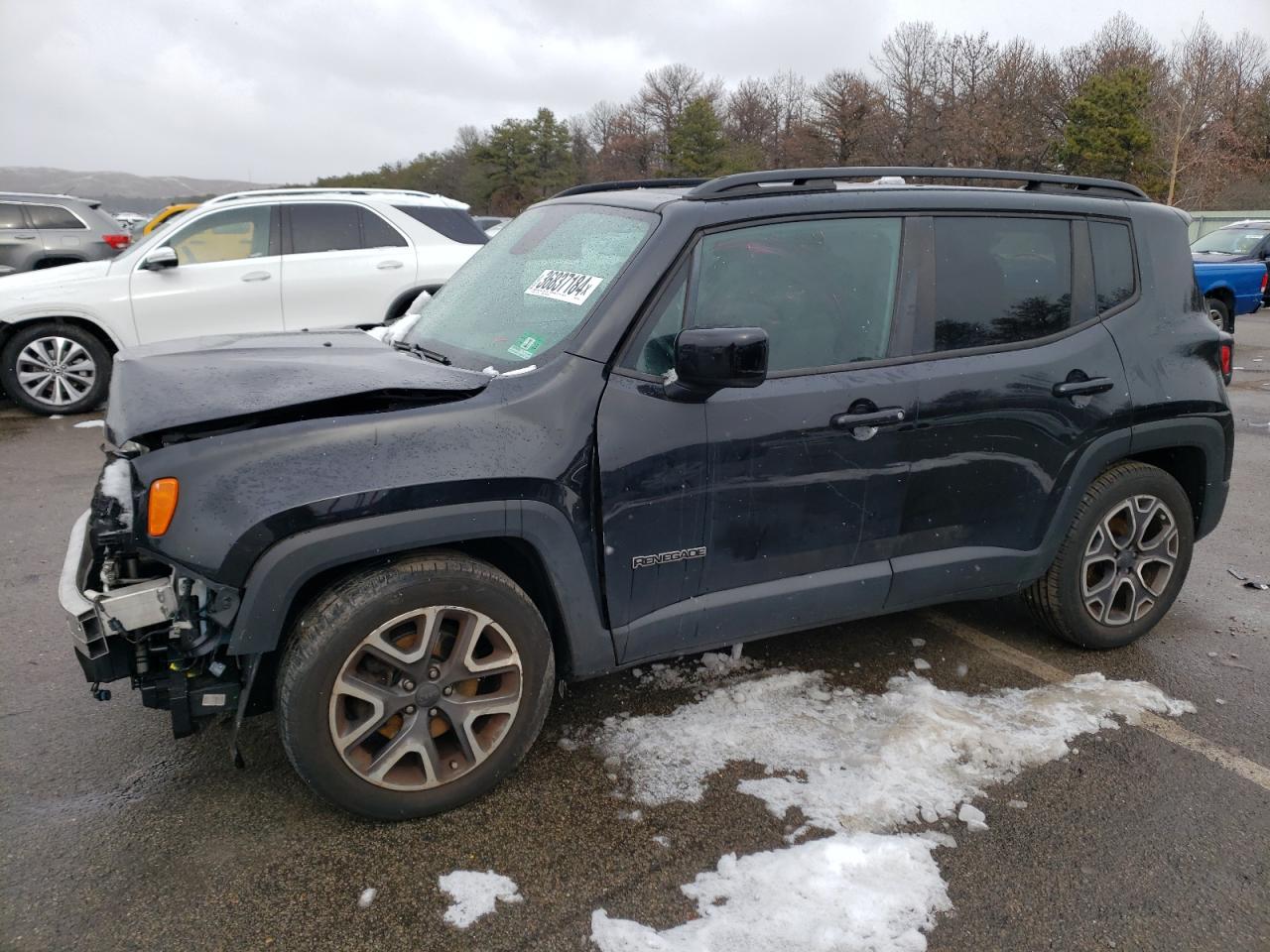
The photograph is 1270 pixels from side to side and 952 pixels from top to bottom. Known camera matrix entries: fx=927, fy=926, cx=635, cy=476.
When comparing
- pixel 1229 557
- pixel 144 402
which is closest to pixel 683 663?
pixel 144 402

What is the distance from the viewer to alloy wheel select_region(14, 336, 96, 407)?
8.25 m

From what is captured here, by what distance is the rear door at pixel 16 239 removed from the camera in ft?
40.4

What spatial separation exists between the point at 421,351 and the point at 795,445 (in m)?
1.40

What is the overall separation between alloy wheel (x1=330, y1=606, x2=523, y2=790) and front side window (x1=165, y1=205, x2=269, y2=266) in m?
6.69

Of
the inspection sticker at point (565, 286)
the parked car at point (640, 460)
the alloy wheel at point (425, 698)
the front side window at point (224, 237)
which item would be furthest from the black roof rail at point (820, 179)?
the front side window at point (224, 237)

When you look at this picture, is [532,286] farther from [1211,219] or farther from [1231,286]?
[1211,219]

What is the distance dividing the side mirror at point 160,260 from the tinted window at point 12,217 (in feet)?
20.5

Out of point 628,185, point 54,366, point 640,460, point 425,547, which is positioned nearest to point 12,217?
point 54,366

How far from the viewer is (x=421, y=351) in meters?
3.39

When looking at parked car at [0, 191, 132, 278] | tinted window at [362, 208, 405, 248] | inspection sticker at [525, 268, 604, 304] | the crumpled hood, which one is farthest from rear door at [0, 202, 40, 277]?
inspection sticker at [525, 268, 604, 304]

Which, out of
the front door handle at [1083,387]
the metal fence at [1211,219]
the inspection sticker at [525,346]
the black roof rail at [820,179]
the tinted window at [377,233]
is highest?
the metal fence at [1211,219]

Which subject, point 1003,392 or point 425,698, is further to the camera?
point 1003,392

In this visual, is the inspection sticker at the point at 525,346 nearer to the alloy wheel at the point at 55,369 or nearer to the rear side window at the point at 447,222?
the rear side window at the point at 447,222

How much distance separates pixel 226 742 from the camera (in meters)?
3.19
